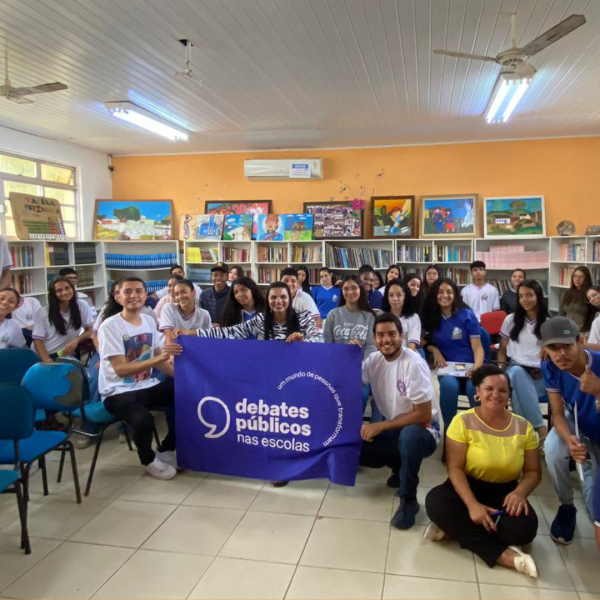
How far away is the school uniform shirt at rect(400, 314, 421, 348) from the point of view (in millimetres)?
3701

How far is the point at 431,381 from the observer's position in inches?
108

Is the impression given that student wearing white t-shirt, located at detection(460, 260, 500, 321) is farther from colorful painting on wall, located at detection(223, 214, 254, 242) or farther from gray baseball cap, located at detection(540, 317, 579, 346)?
gray baseball cap, located at detection(540, 317, 579, 346)

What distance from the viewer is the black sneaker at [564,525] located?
234 centimetres

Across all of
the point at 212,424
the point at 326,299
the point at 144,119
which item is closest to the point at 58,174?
the point at 144,119

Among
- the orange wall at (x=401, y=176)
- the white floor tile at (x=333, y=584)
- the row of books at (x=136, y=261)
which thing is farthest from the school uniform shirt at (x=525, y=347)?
the row of books at (x=136, y=261)

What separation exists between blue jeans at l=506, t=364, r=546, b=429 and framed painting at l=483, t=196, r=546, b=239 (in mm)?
4291

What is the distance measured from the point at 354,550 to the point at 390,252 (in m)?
5.58

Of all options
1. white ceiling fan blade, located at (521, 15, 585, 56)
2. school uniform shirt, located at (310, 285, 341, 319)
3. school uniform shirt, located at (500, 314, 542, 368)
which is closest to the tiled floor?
school uniform shirt, located at (500, 314, 542, 368)

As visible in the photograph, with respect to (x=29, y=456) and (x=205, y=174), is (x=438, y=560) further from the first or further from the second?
(x=205, y=174)

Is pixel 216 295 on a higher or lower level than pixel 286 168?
lower

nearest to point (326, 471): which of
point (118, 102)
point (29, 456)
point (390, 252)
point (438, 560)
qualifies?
point (438, 560)

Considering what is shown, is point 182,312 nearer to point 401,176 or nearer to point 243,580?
point 243,580

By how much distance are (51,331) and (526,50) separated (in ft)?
14.1

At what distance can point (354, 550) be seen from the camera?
7.66 feet
